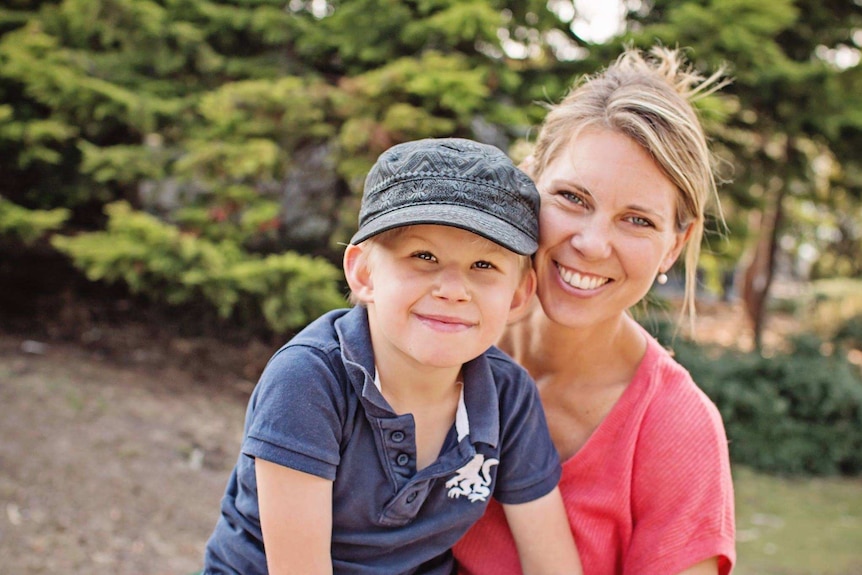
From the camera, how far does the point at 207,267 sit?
486cm

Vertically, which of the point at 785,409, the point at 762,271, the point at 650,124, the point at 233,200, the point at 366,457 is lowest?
the point at 785,409

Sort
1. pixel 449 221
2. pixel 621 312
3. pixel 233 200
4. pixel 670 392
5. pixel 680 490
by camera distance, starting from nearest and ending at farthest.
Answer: pixel 449 221
pixel 680 490
pixel 670 392
pixel 621 312
pixel 233 200

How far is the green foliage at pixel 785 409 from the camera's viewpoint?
6547 mm

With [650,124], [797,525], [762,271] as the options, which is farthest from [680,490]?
[762,271]

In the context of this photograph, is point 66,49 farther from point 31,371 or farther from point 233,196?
point 31,371

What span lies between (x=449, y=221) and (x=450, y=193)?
0.08 m

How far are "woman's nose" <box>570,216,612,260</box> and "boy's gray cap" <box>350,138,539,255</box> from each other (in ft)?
0.79

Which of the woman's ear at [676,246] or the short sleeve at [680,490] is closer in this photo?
the short sleeve at [680,490]

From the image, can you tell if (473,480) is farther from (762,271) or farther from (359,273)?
(762,271)

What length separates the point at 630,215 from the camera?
6.34ft

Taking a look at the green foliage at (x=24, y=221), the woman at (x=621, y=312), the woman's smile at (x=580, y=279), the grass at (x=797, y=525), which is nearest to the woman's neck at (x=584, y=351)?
the woman at (x=621, y=312)

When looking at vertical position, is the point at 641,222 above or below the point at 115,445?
above

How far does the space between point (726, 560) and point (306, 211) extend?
15.2 ft

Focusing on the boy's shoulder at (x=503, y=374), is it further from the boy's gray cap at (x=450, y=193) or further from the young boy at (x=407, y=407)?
the boy's gray cap at (x=450, y=193)
